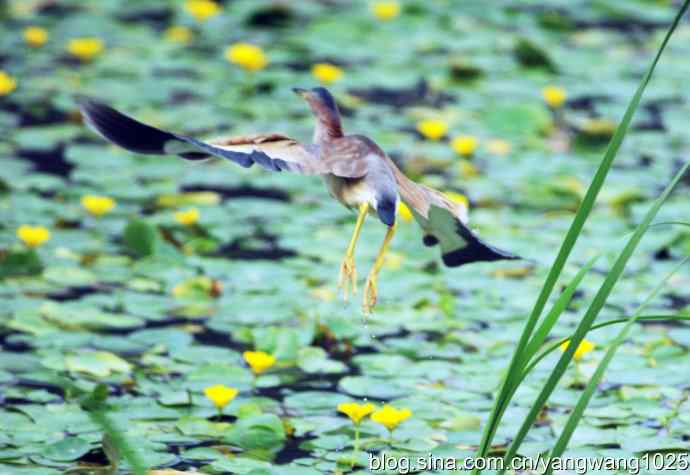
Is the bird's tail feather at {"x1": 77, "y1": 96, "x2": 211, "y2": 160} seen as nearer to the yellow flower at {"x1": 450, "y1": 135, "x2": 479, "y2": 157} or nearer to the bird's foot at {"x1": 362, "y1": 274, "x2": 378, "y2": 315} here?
the bird's foot at {"x1": 362, "y1": 274, "x2": 378, "y2": 315}

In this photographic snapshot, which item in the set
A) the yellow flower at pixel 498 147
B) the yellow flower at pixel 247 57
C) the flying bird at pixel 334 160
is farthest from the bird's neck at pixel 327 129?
the yellow flower at pixel 247 57

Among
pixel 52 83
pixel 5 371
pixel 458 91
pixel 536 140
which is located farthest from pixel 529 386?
pixel 52 83

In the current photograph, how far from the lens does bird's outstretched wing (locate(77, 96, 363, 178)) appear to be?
189cm

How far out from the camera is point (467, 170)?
13.1ft

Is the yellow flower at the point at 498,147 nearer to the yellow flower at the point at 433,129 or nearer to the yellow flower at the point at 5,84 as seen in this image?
the yellow flower at the point at 433,129

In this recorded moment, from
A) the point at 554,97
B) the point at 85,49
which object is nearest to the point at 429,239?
the point at 554,97

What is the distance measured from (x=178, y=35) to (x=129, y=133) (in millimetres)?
3246

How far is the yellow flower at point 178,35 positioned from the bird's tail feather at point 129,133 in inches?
125

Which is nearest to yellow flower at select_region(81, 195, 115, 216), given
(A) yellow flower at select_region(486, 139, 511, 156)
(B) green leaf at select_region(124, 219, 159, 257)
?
(B) green leaf at select_region(124, 219, 159, 257)

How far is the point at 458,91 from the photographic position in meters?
4.70

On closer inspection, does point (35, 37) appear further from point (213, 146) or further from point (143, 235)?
point (213, 146)

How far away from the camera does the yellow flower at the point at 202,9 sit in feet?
17.0

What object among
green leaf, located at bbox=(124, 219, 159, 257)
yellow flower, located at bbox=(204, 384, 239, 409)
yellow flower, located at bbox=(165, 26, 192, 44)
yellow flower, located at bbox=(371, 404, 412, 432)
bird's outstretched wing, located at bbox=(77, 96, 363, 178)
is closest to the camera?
bird's outstretched wing, located at bbox=(77, 96, 363, 178)

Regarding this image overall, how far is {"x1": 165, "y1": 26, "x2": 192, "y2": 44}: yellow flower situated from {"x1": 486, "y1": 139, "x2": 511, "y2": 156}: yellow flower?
144 cm
